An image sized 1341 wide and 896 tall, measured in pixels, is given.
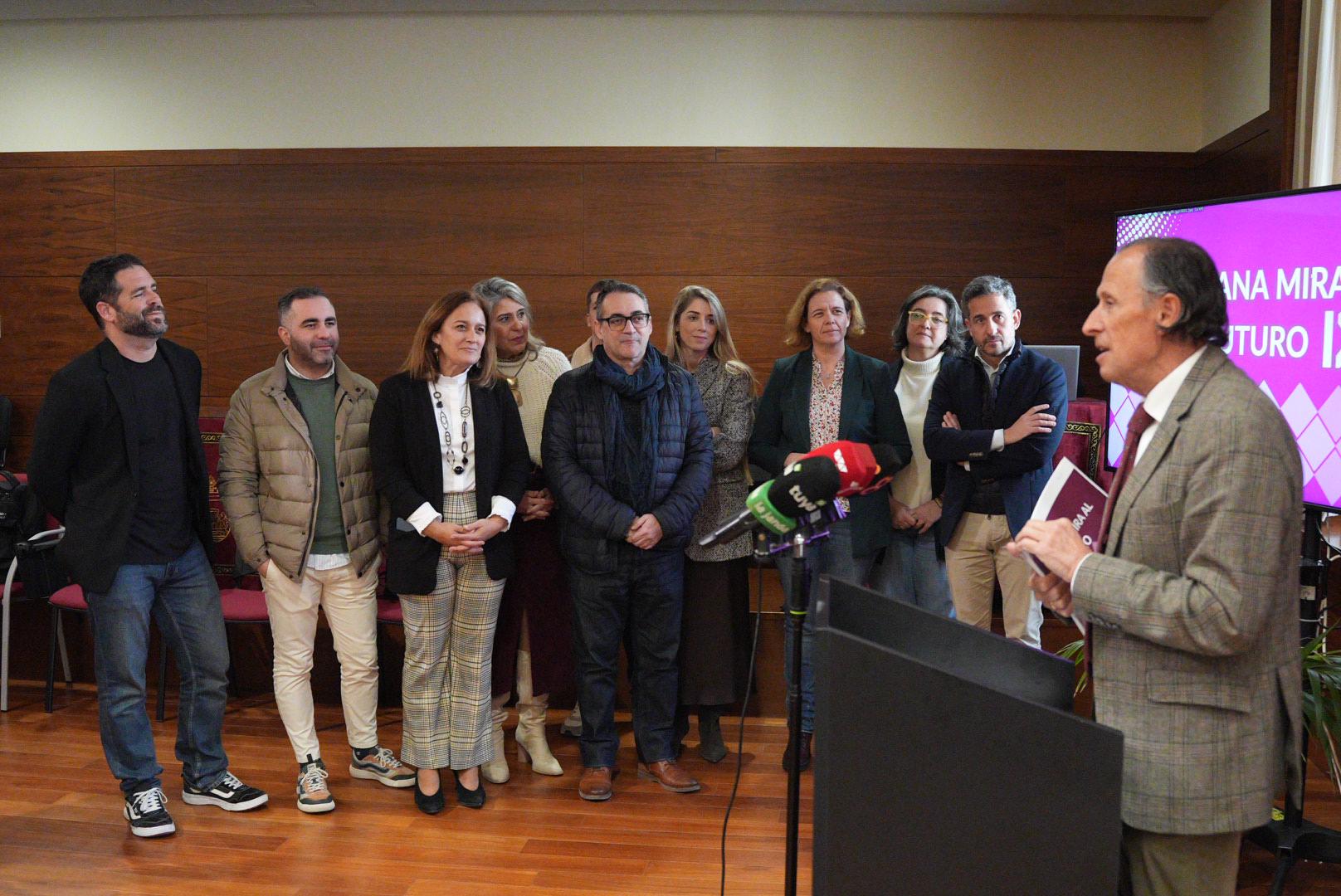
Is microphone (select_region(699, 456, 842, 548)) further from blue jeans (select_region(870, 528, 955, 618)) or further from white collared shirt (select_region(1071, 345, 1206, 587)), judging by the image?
blue jeans (select_region(870, 528, 955, 618))

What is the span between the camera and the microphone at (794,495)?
6.54ft

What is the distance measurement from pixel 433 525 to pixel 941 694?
7.04 ft

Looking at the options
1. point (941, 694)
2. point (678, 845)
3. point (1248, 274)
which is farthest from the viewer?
point (678, 845)

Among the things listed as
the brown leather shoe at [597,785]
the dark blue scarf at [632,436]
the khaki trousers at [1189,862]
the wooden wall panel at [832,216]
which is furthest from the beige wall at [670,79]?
the khaki trousers at [1189,862]

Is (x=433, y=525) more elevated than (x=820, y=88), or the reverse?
(x=820, y=88)

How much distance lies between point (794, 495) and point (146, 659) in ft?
8.21

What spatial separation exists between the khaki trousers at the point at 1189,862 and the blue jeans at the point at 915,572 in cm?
214

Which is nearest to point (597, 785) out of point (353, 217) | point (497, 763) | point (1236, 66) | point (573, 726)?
point (497, 763)

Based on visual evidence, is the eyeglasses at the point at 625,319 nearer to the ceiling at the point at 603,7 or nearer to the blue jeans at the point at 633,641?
the blue jeans at the point at 633,641

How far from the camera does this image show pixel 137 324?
3.29 meters

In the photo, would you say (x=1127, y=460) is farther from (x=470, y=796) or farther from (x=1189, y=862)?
(x=470, y=796)

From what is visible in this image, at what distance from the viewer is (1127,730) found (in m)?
1.72

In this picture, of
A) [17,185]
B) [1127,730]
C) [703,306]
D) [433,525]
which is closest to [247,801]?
[433,525]

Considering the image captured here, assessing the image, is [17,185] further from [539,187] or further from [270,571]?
[270,571]
